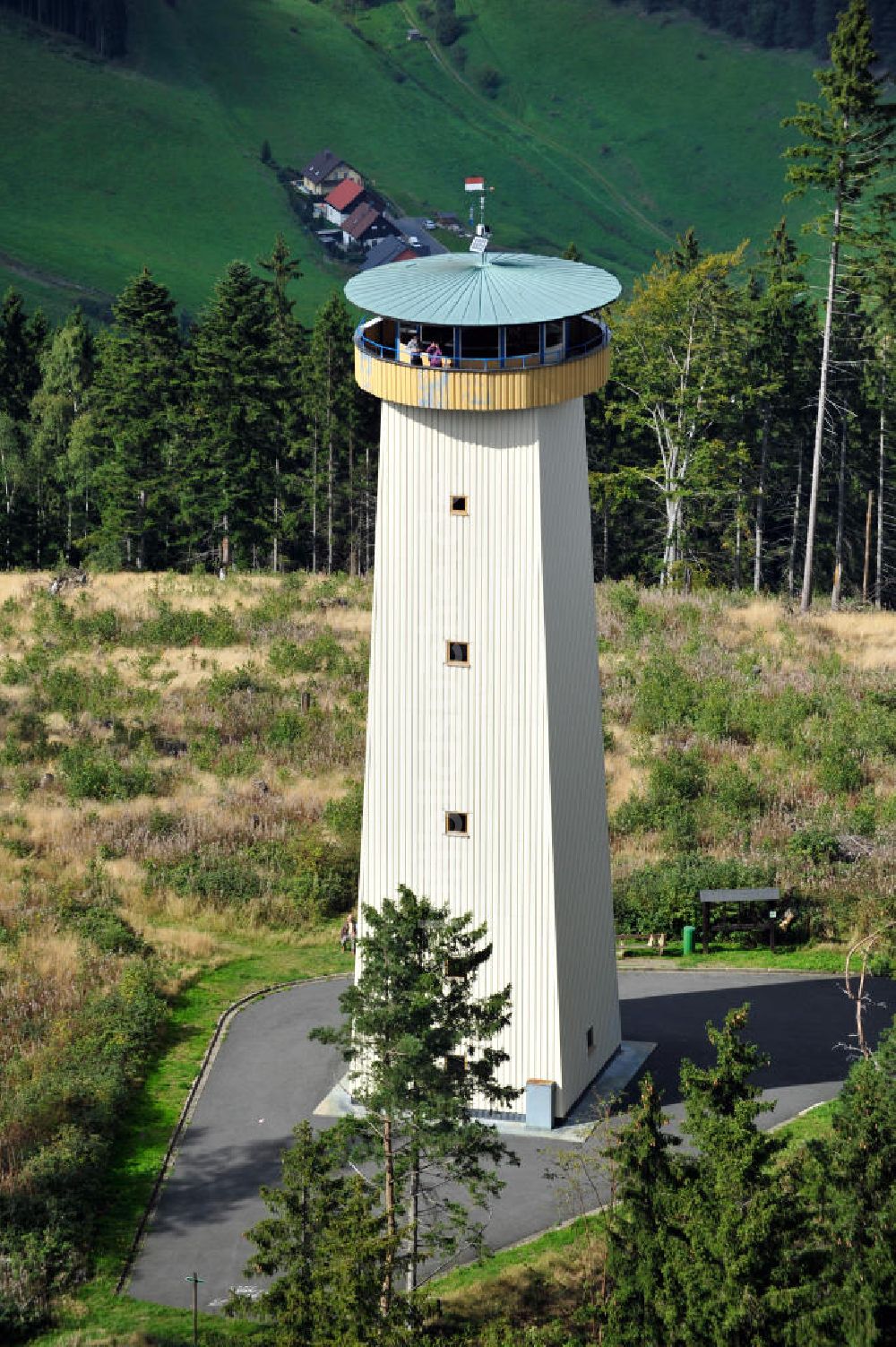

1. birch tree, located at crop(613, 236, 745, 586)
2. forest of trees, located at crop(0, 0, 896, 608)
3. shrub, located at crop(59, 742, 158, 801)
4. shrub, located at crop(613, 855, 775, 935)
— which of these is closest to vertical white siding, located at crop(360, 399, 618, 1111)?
shrub, located at crop(613, 855, 775, 935)

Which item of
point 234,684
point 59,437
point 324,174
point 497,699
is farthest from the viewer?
point 324,174

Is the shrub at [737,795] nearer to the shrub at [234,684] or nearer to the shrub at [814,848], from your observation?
the shrub at [814,848]

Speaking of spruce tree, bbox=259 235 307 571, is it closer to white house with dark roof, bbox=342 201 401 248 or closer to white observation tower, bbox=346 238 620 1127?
white observation tower, bbox=346 238 620 1127

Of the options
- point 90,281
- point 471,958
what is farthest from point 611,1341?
point 90,281

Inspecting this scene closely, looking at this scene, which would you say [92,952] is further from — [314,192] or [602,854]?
[314,192]

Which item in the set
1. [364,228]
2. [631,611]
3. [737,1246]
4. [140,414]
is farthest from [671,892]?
[364,228]

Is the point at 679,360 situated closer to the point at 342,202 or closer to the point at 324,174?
the point at 342,202
